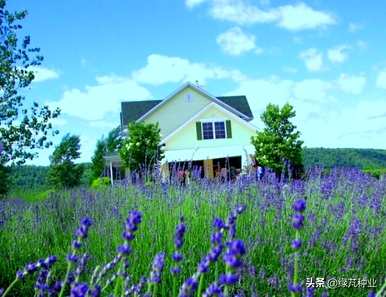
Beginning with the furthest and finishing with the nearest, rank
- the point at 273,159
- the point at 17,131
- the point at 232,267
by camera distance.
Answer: the point at 273,159 → the point at 17,131 → the point at 232,267

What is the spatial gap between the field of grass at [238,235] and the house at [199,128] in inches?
927

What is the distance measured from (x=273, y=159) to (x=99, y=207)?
23.4 m

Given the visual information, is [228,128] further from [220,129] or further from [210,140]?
[210,140]

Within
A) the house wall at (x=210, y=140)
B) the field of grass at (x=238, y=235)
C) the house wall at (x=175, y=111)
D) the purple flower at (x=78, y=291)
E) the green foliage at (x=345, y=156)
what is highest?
the house wall at (x=175, y=111)

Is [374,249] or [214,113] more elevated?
[214,113]

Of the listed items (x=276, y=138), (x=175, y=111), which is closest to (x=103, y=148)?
(x=175, y=111)

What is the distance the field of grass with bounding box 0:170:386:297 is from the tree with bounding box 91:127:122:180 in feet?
117

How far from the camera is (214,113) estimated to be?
110ft

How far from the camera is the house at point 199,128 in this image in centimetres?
3241

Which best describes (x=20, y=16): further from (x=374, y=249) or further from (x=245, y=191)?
(x=374, y=249)

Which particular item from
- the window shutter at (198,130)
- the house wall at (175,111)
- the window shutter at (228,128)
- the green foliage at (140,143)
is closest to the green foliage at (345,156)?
the house wall at (175,111)

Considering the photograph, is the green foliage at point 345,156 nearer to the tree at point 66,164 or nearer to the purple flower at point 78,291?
the tree at point 66,164

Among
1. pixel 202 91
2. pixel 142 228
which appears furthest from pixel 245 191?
pixel 202 91

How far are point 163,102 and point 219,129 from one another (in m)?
5.07
